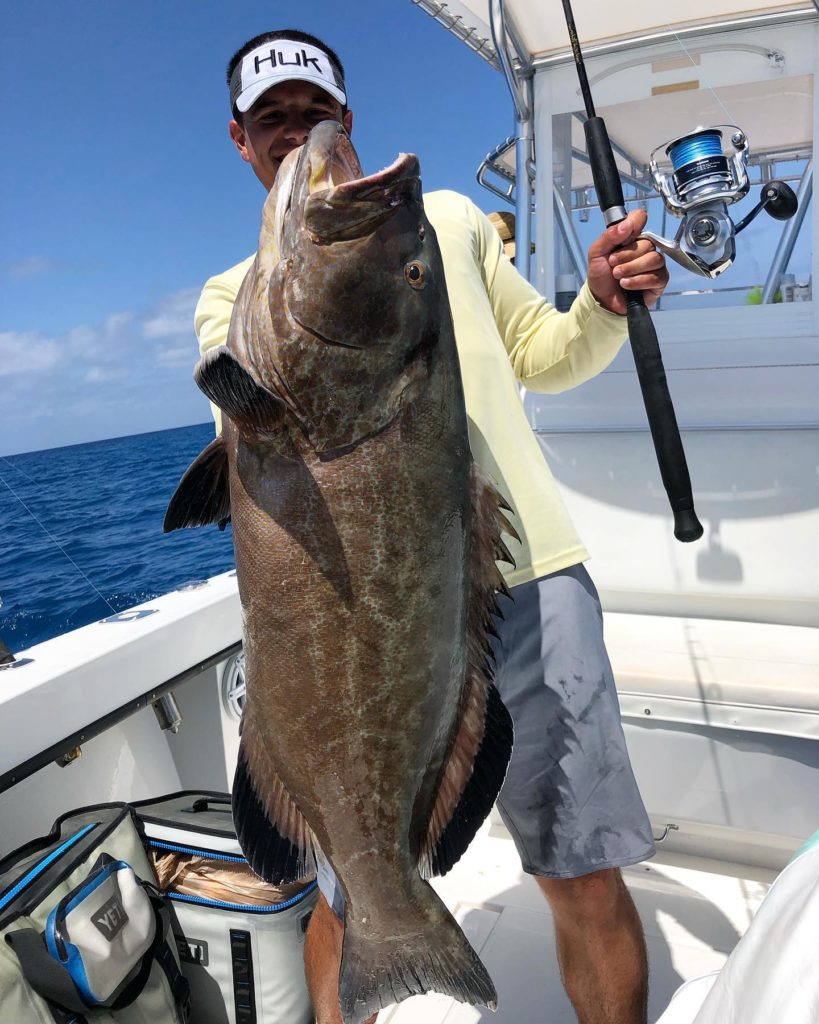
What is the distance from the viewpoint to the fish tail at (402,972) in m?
1.43

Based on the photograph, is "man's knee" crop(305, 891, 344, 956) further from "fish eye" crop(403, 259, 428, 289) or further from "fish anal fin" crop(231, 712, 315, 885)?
"fish eye" crop(403, 259, 428, 289)

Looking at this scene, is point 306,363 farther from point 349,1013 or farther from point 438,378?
point 349,1013

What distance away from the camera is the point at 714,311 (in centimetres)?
362

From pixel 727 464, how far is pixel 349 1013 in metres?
2.91

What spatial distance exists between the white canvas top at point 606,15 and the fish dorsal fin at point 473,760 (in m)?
3.01

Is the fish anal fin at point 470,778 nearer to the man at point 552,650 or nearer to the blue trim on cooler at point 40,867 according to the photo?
the man at point 552,650

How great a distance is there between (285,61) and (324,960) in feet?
7.43

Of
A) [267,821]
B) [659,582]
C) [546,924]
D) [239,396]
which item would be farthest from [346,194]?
[659,582]

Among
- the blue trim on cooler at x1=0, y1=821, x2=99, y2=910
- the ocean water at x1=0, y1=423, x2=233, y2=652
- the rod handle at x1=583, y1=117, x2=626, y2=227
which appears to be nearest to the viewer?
the blue trim on cooler at x1=0, y1=821, x2=99, y2=910

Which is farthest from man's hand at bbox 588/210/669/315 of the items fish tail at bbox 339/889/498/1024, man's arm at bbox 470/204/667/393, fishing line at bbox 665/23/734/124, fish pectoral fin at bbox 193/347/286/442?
fishing line at bbox 665/23/734/124

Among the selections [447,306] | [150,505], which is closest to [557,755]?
[447,306]

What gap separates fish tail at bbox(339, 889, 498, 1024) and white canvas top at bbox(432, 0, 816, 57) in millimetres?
3553

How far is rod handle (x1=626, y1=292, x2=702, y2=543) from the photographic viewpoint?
6.81 ft

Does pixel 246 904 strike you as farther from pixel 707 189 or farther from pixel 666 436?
pixel 707 189
